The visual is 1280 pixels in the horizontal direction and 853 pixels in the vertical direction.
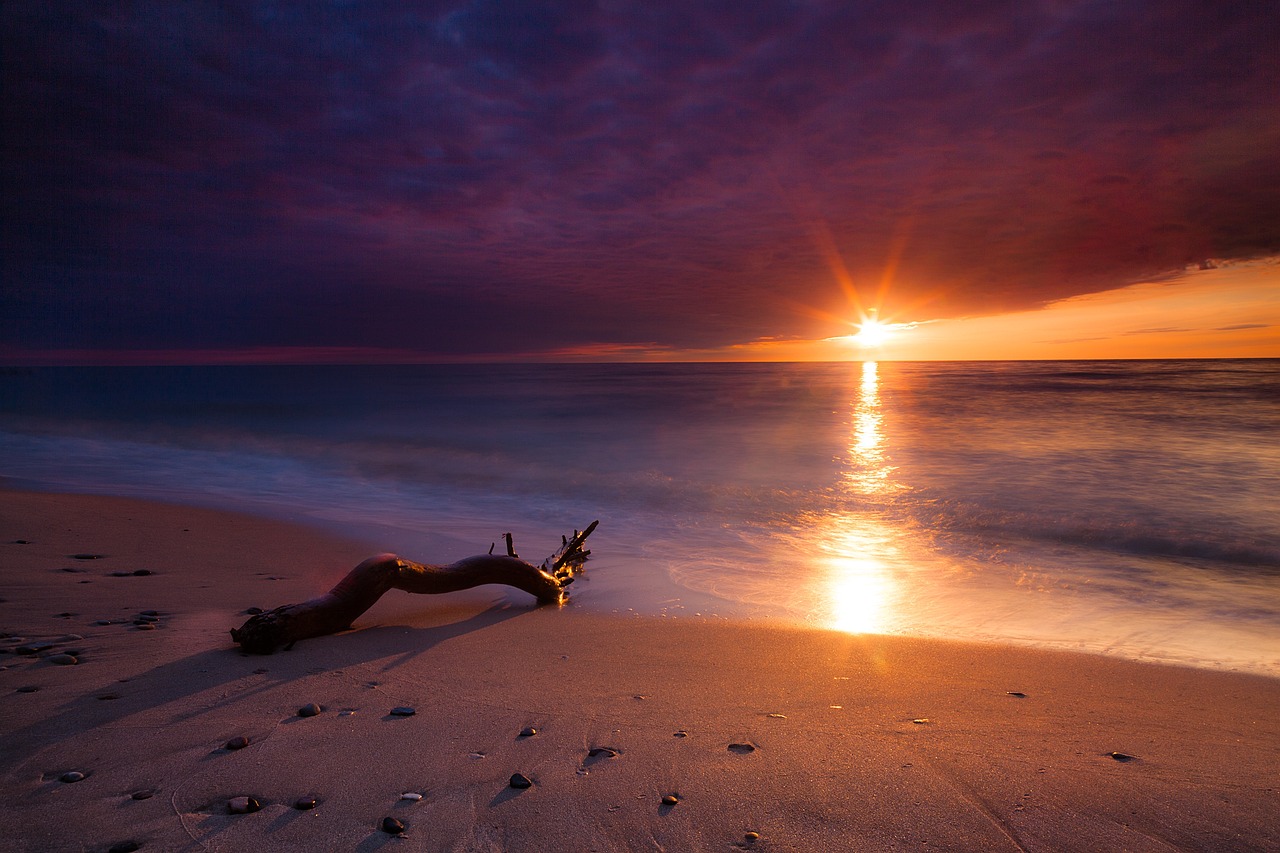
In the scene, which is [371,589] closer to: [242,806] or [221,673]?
[221,673]

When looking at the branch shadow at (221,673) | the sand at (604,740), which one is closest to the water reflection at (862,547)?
the sand at (604,740)

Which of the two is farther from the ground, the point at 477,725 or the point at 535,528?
the point at 477,725

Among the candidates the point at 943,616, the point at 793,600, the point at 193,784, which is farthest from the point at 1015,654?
the point at 193,784

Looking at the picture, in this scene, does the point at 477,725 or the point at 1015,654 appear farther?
the point at 1015,654

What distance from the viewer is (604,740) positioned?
Result: 9.22 feet

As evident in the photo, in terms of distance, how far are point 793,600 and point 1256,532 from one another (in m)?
8.47

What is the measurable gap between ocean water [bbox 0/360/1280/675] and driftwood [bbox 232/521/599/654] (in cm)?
70

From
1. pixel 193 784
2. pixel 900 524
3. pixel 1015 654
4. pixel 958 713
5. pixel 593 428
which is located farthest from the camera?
pixel 593 428

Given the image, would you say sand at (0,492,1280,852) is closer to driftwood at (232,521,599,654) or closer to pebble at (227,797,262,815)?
pebble at (227,797,262,815)

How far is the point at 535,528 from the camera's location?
969 centimetres

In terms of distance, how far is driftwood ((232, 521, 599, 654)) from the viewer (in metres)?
3.70

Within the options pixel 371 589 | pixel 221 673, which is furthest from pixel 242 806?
pixel 371 589

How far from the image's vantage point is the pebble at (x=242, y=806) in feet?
7.28

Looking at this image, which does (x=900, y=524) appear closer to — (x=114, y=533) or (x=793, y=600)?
(x=793, y=600)
